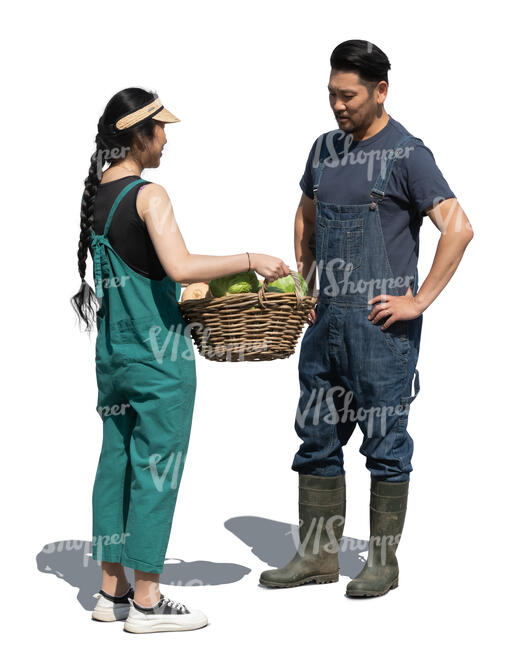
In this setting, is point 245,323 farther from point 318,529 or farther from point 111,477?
point 318,529

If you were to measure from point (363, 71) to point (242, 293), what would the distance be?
4.35ft

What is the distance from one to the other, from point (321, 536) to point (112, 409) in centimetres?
147

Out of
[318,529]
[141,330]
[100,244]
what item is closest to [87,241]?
[100,244]

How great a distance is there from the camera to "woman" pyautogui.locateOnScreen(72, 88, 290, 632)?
20.6 feet

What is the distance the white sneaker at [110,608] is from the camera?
661 centimetres

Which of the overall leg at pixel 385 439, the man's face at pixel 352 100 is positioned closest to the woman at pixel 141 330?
the overall leg at pixel 385 439

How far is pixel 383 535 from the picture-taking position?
23.3ft

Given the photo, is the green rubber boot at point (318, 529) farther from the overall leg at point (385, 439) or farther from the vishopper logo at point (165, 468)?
the vishopper logo at point (165, 468)

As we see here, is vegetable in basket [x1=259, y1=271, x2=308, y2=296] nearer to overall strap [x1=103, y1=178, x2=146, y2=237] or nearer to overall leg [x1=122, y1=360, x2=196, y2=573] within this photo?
overall leg [x1=122, y1=360, x2=196, y2=573]

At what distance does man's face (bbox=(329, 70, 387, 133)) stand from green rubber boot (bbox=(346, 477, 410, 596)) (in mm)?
1845

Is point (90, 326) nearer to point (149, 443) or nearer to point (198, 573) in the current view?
point (149, 443)

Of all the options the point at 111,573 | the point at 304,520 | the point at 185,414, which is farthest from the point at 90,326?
the point at 304,520

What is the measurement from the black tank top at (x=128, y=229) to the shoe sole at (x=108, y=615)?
1.65 m

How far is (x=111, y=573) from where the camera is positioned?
6.65 m
